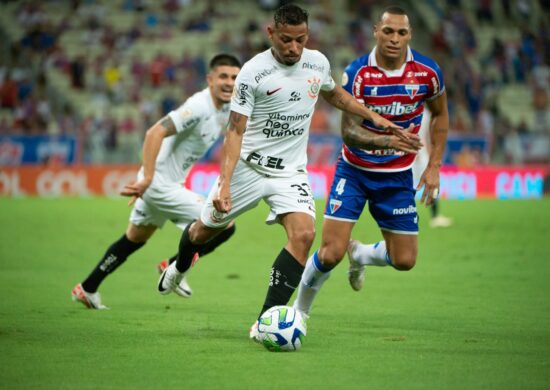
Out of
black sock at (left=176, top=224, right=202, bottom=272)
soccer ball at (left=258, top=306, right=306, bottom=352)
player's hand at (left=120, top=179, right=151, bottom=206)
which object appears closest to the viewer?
soccer ball at (left=258, top=306, right=306, bottom=352)

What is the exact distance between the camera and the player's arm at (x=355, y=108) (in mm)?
7699

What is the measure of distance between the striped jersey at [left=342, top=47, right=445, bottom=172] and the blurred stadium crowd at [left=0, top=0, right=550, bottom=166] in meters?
19.4

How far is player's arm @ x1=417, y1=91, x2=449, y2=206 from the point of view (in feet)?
26.5

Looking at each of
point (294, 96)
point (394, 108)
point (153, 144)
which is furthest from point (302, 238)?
point (153, 144)

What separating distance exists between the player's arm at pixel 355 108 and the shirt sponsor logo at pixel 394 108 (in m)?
0.27

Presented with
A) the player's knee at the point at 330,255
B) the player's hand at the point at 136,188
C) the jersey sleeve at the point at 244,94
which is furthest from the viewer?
the player's hand at the point at 136,188

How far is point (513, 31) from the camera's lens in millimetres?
36250

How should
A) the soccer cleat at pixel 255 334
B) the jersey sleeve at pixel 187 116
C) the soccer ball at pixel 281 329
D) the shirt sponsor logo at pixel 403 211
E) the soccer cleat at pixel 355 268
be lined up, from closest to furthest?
the soccer ball at pixel 281 329 < the soccer cleat at pixel 255 334 < the shirt sponsor logo at pixel 403 211 < the soccer cleat at pixel 355 268 < the jersey sleeve at pixel 187 116

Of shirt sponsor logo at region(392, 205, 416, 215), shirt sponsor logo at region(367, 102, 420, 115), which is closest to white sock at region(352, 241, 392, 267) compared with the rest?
shirt sponsor logo at region(392, 205, 416, 215)

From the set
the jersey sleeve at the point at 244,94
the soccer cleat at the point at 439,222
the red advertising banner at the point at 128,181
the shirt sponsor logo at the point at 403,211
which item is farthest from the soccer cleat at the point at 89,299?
the red advertising banner at the point at 128,181

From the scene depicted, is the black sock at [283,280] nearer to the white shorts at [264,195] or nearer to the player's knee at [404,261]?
the white shorts at [264,195]

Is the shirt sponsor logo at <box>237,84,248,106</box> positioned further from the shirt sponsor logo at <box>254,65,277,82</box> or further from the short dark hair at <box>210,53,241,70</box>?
the short dark hair at <box>210,53,241,70</box>

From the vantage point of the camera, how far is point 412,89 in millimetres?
8047

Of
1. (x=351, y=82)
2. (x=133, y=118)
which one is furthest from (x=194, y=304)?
(x=133, y=118)
